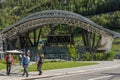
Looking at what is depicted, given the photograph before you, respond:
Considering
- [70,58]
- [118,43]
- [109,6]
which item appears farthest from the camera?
[109,6]

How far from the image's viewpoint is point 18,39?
8150 centimetres

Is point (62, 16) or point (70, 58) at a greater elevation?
point (62, 16)

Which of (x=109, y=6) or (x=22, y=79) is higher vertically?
(x=109, y=6)

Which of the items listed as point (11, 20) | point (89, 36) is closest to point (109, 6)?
point (11, 20)

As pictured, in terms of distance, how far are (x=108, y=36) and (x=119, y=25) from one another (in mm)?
68936

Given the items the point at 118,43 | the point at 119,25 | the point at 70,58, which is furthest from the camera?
the point at 119,25

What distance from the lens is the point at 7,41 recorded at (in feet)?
263

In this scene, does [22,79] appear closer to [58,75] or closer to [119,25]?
[58,75]

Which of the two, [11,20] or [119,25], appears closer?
[119,25]

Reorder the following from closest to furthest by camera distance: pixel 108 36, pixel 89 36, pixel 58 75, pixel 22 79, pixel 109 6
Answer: pixel 22 79
pixel 58 75
pixel 108 36
pixel 89 36
pixel 109 6

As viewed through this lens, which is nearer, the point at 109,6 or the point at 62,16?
the point at 62,16

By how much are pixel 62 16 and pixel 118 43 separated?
128ft

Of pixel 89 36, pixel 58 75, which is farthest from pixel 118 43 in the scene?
pixel 58 75

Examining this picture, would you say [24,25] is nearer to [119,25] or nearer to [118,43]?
[118,43]
